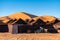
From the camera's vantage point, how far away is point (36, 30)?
48.5 meters

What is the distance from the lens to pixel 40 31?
47.6 m

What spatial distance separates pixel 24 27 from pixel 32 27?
217 cm

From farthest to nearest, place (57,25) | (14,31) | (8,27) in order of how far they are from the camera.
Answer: (57,25), (8,27), (14,31)

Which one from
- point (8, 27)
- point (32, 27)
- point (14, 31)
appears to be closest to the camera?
point (14, 31)

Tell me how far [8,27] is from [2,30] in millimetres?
2118

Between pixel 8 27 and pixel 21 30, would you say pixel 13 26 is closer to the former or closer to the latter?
pixel 21 30

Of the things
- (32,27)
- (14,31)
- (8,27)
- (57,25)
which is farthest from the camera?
(57,25)

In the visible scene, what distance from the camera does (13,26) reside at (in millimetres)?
46844

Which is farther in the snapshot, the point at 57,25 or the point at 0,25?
the point at 57,25

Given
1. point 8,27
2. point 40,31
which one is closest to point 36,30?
point 40,31

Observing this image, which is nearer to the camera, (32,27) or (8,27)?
(32,27)

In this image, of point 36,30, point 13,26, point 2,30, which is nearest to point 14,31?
point 13,26

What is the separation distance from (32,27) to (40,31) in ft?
9.96

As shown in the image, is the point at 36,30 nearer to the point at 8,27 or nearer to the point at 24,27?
the point at 24,27
